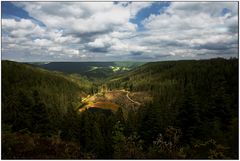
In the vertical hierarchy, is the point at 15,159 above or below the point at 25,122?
above

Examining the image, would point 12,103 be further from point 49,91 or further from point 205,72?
point 205,72

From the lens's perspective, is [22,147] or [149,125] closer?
[22,147]

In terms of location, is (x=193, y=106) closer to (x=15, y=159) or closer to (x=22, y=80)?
(x=15, y=159)

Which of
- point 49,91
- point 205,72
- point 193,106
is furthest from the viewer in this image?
point 205,72

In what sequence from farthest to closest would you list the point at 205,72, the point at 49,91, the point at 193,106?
the point at 205,72 < the point at 49,91 < the point at 193,106

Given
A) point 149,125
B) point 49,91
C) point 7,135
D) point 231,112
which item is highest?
point 7,135

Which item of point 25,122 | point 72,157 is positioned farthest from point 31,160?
point 25,122

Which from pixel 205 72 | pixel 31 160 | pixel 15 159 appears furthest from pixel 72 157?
pixel 205 72

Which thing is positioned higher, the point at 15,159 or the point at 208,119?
the point at 15,159

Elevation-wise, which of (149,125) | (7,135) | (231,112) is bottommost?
(149,125)
